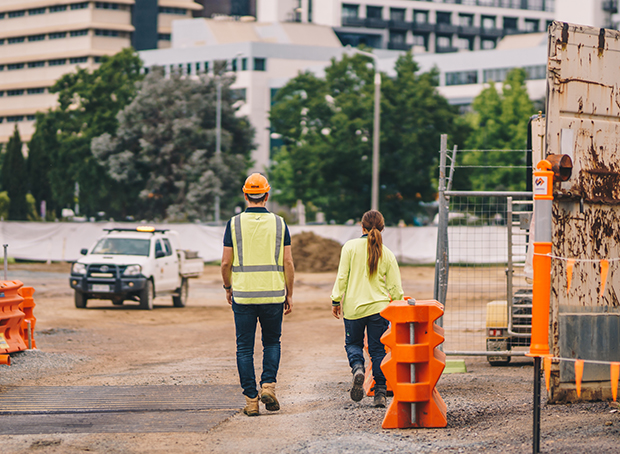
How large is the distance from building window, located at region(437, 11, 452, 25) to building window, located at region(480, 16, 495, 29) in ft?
12.6

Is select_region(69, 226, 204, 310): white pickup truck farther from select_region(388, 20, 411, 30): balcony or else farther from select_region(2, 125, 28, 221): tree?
select_region(388, 20, 411, 30): balcony

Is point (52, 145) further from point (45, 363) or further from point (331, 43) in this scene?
point (45, 363)

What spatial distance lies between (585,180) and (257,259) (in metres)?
2.68

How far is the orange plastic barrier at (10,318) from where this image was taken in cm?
1134

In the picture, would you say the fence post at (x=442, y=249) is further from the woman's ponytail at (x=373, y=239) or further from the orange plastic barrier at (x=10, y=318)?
the orange plastic barrier at (x=10, y=318)

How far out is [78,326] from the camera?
17.2m

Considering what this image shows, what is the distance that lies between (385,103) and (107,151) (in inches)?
616

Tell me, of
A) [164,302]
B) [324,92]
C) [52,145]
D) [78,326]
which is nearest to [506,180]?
[324,92]

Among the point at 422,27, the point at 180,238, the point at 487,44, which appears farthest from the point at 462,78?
the point at 180,238

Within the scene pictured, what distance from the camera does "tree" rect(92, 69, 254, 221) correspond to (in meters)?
51.4

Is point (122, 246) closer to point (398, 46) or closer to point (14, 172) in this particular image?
point (14, 172)

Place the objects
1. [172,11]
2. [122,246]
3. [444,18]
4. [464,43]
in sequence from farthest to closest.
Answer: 1. [172,11]
2. [464,43]
3. [444,18]
4. [122,246]

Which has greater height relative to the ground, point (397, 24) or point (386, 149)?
point (397, 24)

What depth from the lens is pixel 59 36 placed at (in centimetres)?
11450
